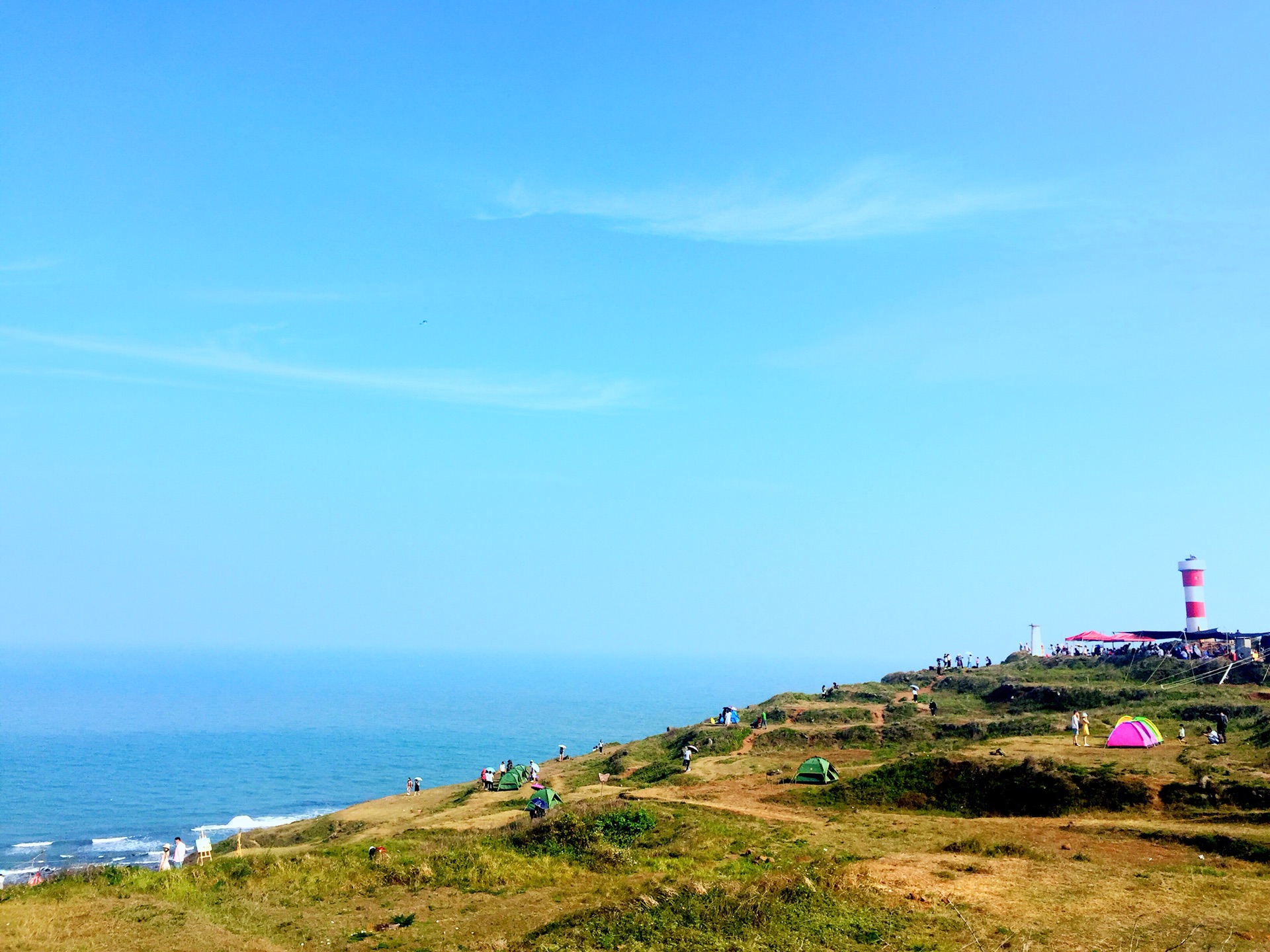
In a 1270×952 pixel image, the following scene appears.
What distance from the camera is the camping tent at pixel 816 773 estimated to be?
38.6 m

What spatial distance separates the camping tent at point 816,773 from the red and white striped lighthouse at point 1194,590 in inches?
2306

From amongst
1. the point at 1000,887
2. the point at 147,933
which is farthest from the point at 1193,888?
the point at 147,933

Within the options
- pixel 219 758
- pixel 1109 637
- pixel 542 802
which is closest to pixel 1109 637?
pixel 1109 637

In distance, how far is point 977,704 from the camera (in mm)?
59156

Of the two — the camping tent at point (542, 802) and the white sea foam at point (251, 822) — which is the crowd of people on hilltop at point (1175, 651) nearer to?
the camping tent at point (542, 802)

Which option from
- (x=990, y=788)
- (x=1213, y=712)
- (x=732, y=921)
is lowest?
(x=990, y=788)

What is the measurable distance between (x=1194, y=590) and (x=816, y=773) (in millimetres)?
60344

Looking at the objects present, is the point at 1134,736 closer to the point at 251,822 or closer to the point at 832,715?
the point at 832,715

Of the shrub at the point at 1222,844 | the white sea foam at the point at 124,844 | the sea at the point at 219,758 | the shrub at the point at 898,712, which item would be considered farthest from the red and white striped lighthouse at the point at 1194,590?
the white sea foam at the point at 124,844

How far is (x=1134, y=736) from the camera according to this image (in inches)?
1485

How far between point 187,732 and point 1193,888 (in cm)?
15535

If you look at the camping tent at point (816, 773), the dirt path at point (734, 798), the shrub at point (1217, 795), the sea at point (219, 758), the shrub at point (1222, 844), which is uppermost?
the shrub at point (1217, 795)

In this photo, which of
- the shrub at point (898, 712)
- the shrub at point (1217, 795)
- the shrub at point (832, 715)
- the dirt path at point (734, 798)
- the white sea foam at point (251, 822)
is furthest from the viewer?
the white sea foam at point (251, 822)

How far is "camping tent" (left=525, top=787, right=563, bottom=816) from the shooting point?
37.5 meters
